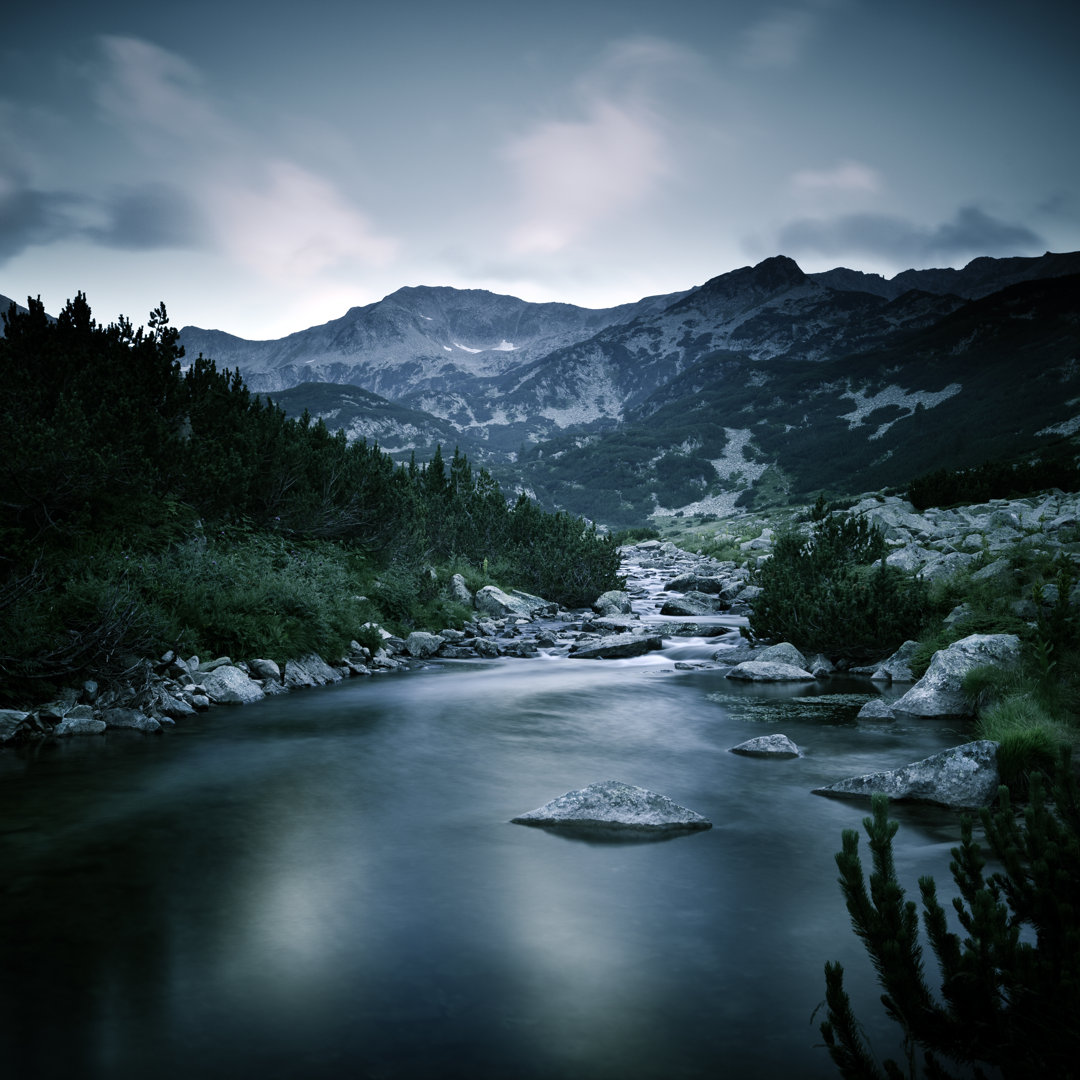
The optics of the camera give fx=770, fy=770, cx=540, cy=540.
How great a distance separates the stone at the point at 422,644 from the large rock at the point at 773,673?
27.6 ft

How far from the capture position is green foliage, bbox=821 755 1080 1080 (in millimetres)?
3029

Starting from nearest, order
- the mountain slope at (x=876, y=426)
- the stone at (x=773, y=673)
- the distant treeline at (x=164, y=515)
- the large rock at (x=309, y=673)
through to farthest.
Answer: the distant treeline at (x=164, y=515) → the large rock at (x=309, y=673) → the stone at (x=773, y=673) → the mountain slope at (x=876, y=426)

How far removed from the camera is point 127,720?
40.5 feet

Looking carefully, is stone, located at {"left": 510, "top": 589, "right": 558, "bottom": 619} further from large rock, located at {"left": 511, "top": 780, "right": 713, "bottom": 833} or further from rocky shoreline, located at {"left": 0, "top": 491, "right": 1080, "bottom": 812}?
large rock, located at {"left": 511, "top": 780, "right": 713, "bottom": 833}

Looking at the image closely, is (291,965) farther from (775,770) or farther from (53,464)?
(53,464)

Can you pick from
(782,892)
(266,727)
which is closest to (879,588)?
(782,892)

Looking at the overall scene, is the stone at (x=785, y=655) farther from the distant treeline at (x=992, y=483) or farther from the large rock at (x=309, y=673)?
the distant treeline at (x=992, y=483)

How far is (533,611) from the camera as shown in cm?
3009

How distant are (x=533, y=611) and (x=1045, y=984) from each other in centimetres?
2713

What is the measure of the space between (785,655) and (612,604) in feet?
41.8

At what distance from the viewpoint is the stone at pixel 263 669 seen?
15938 mm

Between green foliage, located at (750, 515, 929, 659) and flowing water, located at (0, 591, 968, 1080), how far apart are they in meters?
5.20

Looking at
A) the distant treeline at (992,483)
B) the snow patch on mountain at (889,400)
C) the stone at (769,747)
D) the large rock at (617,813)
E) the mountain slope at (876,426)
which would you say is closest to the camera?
the large rock at (617,813)

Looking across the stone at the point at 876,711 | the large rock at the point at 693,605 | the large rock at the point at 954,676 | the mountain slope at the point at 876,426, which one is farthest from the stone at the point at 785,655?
the mountain slope at the point at 876,426
